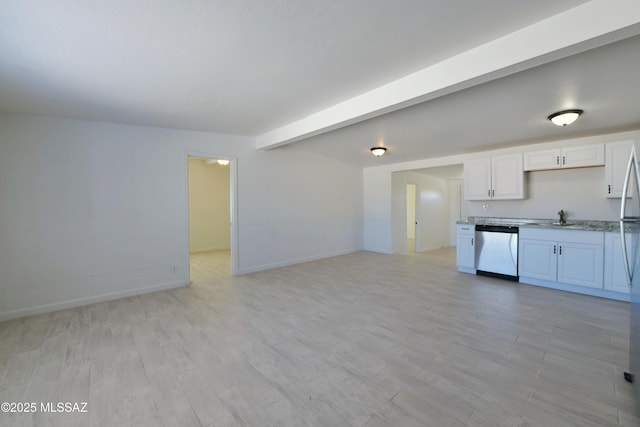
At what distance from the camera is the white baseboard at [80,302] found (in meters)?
3.25

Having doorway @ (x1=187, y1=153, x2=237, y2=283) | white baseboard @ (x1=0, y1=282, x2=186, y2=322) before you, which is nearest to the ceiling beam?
white baseboard @ (x1=0, y1=282, x2=186, y2=322)

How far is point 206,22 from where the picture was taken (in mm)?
1781

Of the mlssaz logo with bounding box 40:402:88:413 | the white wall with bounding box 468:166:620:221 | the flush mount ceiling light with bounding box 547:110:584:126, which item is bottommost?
the mlssaz logo with bounding box 40:402:88:413

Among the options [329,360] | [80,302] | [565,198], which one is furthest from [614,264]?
[80,302]

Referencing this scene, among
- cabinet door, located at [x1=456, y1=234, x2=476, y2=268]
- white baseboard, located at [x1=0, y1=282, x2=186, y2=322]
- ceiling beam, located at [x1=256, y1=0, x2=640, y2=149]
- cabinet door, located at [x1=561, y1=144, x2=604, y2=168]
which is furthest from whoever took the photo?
cabinet door, located at [x1=456, y1=234, x2=476, y2=268]

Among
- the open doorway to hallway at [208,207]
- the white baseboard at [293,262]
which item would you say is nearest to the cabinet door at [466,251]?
the white baseboard at [293,262]

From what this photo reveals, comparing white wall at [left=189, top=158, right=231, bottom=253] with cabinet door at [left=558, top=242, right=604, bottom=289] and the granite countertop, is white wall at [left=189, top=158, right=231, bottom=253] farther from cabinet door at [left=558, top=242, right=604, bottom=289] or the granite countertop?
cabinet door at [left=558, top=242, right=604, bottom=289]

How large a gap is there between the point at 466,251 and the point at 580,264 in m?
1.52

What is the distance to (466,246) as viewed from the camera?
4.97 m

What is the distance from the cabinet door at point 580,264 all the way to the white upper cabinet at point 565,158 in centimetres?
126

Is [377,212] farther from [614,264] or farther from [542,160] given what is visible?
[614,264]

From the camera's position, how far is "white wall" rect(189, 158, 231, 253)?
7.58 m

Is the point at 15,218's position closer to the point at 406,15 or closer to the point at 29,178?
the point at 29,178

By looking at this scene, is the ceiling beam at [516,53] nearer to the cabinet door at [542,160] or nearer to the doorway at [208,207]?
the cabinet door at [542,160]
